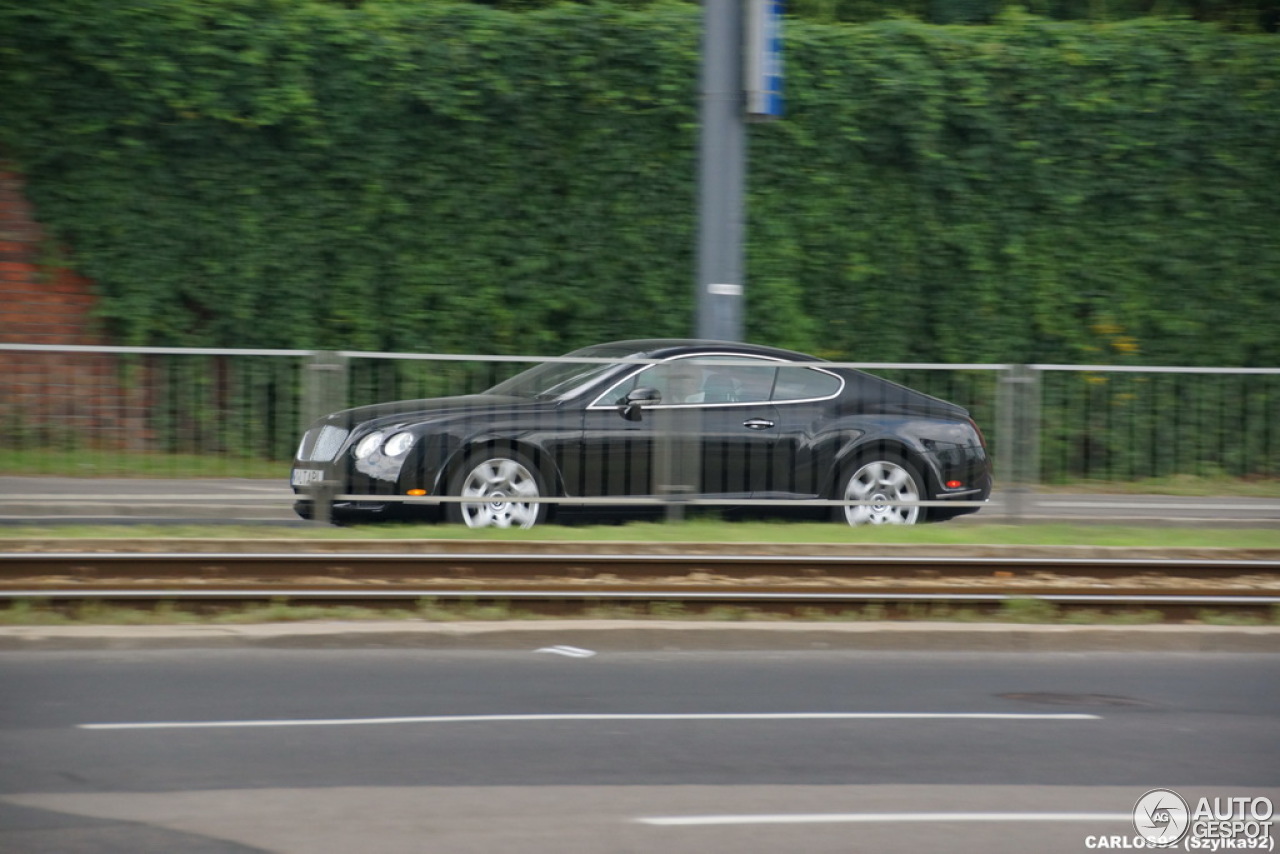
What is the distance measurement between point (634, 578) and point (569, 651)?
1430 mm

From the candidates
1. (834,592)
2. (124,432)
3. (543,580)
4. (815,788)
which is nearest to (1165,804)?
(815,788)

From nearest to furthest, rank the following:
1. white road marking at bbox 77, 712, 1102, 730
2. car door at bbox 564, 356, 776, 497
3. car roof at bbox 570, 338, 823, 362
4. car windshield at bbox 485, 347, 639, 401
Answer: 1. white road marking at bbox 77, 712, 1102, 730
2. car door at bbox 564, 356, 776, 497
3. car windshield at bbox 485, 347, 639, 401
4. car roof at bbox 570, 338, 823, 362

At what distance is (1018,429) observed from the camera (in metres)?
10.7

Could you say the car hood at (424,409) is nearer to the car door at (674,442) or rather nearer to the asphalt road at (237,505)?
the car door at (674,442)

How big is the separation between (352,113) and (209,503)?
7210 millimetres

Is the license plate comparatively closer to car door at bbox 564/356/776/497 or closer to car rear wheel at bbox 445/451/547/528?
car rear wheel at bbox 445/451/547/528

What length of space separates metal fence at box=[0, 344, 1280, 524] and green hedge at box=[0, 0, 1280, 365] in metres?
5.87

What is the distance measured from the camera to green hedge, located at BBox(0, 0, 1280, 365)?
15.6 metres

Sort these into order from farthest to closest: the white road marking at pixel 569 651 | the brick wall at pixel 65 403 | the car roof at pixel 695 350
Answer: the car roof at pixel 695 350 < the brick wall at pixel 65 403 < the white road marking at pixel 569 651

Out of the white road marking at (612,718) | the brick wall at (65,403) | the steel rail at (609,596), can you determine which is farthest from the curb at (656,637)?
the brick wall at (65,403)

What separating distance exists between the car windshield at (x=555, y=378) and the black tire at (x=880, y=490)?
6.02 feet

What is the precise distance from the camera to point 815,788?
509cm

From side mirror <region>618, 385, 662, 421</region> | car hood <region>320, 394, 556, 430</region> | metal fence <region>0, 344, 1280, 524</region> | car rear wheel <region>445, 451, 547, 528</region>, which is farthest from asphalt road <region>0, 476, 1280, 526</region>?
side mirror <region>618, 385, 662, 421</region>

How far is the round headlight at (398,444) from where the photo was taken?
383 inches
